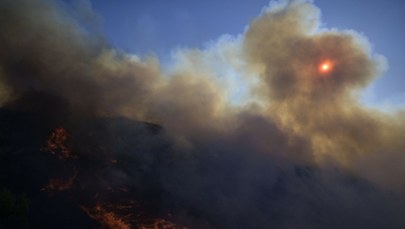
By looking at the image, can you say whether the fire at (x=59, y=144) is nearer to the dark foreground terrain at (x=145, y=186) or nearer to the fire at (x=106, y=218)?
the dark foreground terrain at (x=145, y=186)

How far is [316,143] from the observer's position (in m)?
65.8

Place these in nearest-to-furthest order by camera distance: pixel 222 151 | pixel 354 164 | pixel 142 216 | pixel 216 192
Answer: pixel 142 216 < pixel 216 192 < pixel 222 151 < pixel 354 164

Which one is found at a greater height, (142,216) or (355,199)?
(355,199)

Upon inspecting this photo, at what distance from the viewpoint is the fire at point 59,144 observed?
4194 cm

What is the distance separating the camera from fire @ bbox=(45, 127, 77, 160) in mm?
41938

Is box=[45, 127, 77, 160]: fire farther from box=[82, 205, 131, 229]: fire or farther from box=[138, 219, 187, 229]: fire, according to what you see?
box=[138, 219, 187, 229]: fire

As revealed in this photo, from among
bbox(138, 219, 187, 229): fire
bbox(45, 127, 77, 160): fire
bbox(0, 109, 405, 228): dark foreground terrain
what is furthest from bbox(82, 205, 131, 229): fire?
bbox(45, 127, 77, 160): fire

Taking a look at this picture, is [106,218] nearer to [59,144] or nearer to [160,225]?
[160,225]

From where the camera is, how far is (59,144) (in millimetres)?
43375

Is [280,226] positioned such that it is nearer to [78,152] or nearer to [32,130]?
[78,152]

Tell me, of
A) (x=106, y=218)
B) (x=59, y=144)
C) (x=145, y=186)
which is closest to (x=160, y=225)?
(x=145, y=186)

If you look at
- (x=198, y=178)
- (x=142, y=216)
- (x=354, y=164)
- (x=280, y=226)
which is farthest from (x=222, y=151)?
(x=354, y=164)

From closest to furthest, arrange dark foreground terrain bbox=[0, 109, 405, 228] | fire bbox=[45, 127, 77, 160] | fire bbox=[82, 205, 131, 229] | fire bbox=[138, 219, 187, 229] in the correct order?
fire bbox=[82, 205, 131, 229], dark foreground terrain bbox=[0, 109, 405, 228], fire bbox=[138, 219, 187, 229], fire bbox=[45, 127, 77, 160]

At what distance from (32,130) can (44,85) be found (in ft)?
29.7
